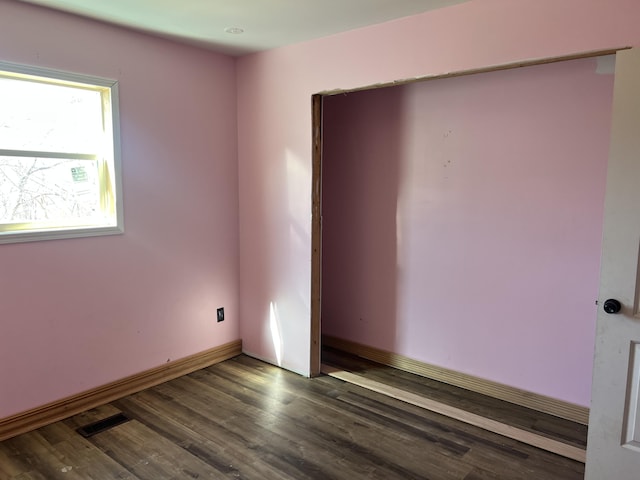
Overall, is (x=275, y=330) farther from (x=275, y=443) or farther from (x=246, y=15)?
(x=246, y=15)

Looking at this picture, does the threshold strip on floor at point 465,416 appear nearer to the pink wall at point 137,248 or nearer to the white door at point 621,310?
the white door at point 621,310

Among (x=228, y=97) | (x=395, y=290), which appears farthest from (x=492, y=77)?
(x=228, y=97)

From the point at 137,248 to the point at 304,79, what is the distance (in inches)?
65.7

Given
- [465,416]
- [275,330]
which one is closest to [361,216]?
[275,330]

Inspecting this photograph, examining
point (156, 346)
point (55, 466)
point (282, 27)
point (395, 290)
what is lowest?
point (55, 466)

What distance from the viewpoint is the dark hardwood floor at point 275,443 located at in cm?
236

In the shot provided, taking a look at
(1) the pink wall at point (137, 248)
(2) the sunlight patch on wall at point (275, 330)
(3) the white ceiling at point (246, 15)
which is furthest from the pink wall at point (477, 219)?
(1) the pink wall at point (137, 248)

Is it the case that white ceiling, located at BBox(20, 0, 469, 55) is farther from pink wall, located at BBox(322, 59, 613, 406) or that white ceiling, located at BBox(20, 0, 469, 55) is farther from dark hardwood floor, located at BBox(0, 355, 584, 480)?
dark hardwood floor, located at BBox(0, 355, 584, 480)

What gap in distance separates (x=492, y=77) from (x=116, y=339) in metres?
3.06

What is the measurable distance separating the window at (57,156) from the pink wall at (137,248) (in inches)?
3.0

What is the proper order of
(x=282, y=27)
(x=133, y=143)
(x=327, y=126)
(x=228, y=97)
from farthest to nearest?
(x=327, y=126) < (x=228, y=97) < (x=133, y=143) < (x=282, y=27)

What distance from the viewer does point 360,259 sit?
3.89m

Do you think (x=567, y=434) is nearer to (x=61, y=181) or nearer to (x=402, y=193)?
(x=402, y=193)

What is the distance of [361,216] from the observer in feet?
12.6
